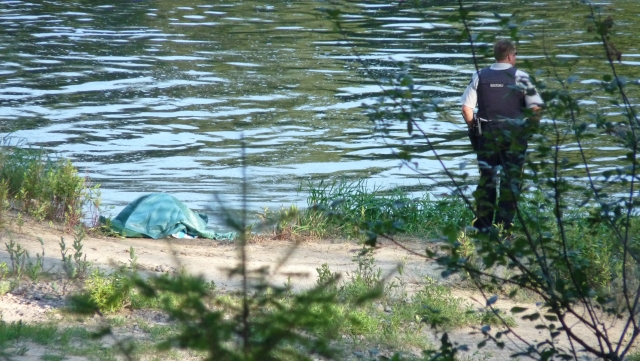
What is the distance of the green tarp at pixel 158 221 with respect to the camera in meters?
8.55

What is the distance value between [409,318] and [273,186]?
19.8 ft

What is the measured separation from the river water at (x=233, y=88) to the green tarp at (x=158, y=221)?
0.94 metres

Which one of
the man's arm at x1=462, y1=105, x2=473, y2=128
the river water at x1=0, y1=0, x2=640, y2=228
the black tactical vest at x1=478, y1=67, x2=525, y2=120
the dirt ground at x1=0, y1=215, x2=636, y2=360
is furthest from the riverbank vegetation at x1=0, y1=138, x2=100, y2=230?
the black tactical vest at x1=478, y1=67, x2=525, y2=120

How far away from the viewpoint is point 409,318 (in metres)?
5.88

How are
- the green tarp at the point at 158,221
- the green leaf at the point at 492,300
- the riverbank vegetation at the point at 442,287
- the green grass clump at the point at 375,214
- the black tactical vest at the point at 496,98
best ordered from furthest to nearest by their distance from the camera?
the green tarp at the point at 158,221, the green grass clump at the point at 375,214, the black tactical vest at the point at 496,98, the green leaf at the point at 492,300, the riverbank vegetation at the point at 442,287

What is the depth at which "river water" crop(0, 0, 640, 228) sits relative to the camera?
1241 cm

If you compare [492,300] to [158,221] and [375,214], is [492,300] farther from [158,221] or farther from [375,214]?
[158,221]

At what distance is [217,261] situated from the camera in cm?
745

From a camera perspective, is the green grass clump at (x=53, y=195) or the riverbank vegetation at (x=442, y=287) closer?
the riverbank vegetation at (x=442, y=287)

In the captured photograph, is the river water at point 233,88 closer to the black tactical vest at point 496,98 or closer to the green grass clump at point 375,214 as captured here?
the black tactical vest at point 496,98

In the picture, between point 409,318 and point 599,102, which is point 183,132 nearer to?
point 599,102

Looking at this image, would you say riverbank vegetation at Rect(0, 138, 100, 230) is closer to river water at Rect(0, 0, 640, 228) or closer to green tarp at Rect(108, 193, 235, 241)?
green tarp at Rect(108, 193, 235, 241)

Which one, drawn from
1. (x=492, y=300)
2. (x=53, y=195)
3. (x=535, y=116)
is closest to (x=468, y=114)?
(x=53, y=195)

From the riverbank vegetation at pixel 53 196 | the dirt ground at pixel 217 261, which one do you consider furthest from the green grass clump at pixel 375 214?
the riverbank vegetation at pixel 53 196
